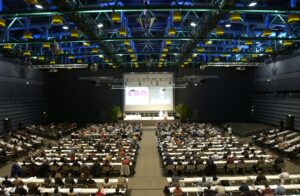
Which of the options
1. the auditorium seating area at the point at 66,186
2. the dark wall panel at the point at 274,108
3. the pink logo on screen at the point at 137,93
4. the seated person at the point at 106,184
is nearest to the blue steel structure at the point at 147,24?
the dark wall panel at the point at 274,108

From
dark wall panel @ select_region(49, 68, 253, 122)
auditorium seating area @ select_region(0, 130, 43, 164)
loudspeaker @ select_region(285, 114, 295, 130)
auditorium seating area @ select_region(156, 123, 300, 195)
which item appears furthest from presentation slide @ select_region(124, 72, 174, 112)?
auditorium seating area @ select_region(156, 123, 300, 195)

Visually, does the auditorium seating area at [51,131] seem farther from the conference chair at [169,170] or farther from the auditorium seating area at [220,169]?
the conference chair at [169,170]

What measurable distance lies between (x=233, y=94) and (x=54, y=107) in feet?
82.1

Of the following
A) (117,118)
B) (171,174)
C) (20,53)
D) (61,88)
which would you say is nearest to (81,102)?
(61,88)

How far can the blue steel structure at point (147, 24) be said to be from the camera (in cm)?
1494

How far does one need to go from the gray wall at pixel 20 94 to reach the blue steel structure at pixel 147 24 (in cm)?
246

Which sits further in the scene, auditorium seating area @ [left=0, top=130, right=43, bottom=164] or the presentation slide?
the presentation slide

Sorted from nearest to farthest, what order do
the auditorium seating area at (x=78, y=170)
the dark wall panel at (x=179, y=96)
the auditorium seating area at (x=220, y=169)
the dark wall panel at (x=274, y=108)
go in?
1. the auditorium seating area at (x=220, y=169)
2. the auditorium seating area at (x=78, y=170)
3. the dark wall panel at (x=274, y=108)
4. the dark wall panel at (x=179, y=96)

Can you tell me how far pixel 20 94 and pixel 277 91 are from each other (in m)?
27.6

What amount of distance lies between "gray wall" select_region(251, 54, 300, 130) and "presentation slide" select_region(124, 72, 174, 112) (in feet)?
36.9

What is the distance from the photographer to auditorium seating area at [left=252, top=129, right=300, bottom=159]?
68.8ft

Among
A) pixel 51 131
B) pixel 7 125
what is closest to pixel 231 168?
pixel 51 131

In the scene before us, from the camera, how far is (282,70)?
34500 millimetres

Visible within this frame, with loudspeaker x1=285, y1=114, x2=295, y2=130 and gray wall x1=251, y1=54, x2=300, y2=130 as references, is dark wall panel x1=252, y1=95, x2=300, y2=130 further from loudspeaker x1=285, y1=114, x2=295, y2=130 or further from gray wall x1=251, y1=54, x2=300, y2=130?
loudspeaker x1=285, y1=114, x2=295, y2=130
